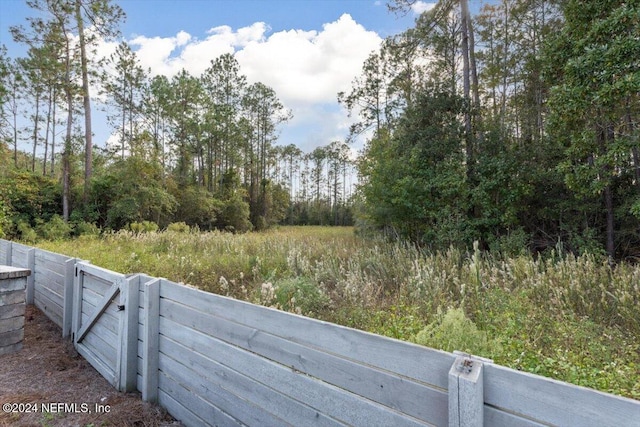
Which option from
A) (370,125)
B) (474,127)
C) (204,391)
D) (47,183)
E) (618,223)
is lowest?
(204,391)

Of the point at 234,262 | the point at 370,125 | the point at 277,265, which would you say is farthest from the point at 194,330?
the point at 370,125

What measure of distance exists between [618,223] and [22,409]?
1004 cm

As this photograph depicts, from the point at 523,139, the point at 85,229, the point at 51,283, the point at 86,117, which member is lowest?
the point at 51,283

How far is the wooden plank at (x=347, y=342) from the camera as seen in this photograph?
1107 mm

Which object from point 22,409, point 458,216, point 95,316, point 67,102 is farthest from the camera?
point 67,102

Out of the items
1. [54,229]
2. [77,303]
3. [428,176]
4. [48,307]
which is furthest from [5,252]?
[428,176]

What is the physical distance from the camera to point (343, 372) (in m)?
1.34

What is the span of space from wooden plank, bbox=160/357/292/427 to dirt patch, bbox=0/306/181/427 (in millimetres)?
221

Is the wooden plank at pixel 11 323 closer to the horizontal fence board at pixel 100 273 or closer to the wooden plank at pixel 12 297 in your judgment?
the wooden plank at pixel 12 297

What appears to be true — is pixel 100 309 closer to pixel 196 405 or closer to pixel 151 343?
pixel 151 343

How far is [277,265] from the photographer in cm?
556

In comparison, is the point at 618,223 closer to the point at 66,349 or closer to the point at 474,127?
the point at 474,127

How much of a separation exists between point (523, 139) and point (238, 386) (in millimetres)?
9539

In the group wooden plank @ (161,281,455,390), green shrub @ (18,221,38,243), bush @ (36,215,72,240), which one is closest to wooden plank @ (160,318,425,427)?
wooden plank @ (161,281,455,390)
